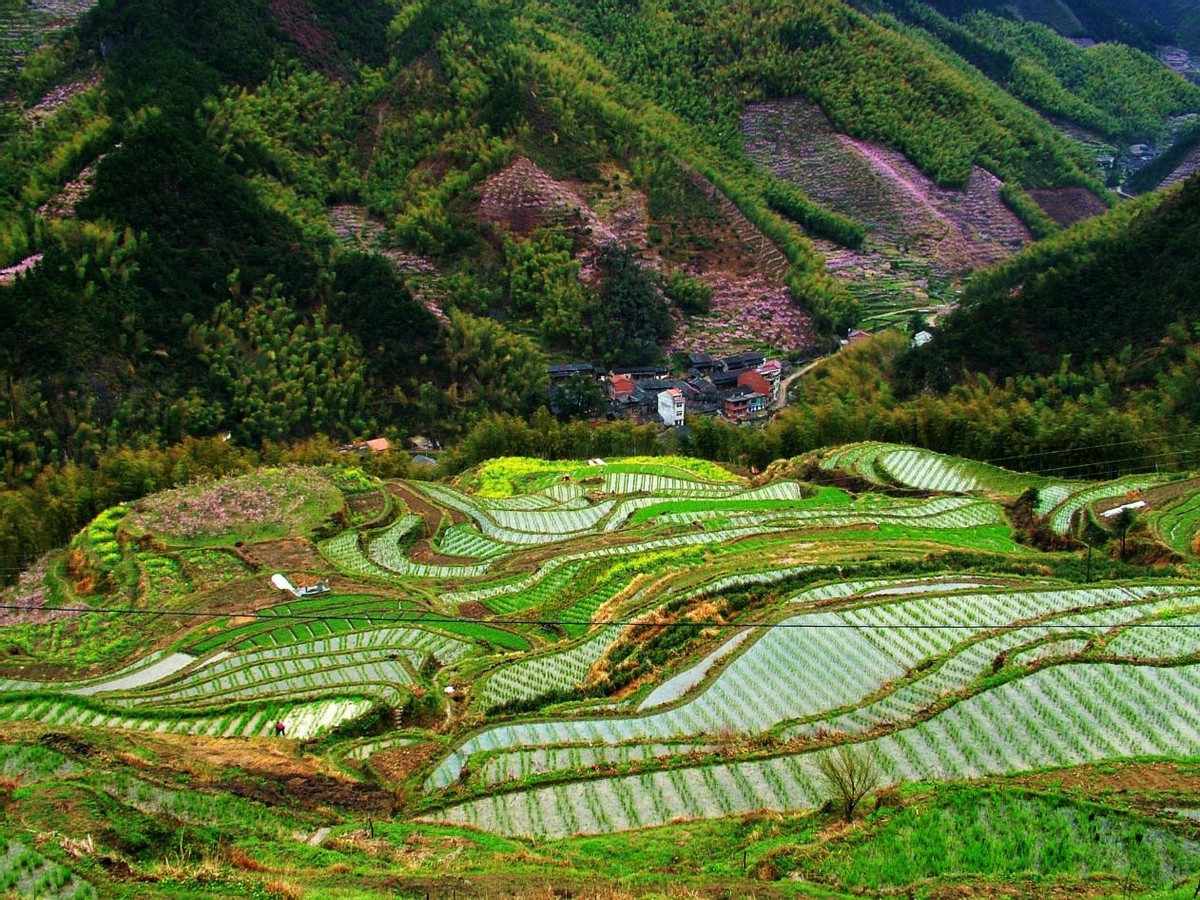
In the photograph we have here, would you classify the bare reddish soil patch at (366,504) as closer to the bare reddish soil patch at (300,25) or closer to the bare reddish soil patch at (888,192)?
the bare reddish soil patch at (300,25)

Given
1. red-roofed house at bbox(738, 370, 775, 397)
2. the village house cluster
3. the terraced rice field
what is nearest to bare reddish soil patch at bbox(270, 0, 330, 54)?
the village house cluster

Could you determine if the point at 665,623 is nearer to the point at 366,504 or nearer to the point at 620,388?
the point at 366,504

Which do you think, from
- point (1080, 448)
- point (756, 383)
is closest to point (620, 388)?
point (756, 383)

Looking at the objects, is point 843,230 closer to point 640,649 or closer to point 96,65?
point 96,65

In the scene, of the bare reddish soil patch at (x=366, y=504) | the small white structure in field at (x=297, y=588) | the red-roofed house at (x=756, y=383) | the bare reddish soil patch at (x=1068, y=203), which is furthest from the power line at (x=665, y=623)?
the bare reddish soil patch at (x=1068, y=203)

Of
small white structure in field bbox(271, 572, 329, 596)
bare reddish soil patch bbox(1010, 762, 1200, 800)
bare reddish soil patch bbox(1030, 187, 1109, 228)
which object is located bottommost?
bare reddish soil patch bbox(1030, 187, 1109, 228)

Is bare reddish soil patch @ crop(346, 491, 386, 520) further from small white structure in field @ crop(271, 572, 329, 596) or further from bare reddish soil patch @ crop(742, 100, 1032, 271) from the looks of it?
bare reddish soil patch @ crop(742, 100, 1032, 271)
